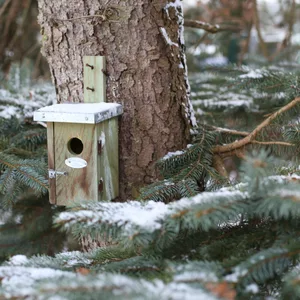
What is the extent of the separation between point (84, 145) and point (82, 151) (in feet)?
0.09

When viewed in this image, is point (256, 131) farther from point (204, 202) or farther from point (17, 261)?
point (17, 261)

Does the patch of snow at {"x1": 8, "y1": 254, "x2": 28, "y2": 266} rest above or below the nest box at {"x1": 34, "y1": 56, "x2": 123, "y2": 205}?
below

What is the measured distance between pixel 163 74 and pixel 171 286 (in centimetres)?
112

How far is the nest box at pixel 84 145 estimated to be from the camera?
169 centimetres

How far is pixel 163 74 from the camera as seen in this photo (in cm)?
187

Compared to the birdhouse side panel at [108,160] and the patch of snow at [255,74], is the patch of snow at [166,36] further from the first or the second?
the patch of snow at [255,74]

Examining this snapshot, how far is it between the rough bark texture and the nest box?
58 millimetres

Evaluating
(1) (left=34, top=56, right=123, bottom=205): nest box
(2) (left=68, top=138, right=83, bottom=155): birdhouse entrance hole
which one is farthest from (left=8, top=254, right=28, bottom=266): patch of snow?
(2) (left=68, top=138, right=83, bottom=155): birdhouse entrance hole

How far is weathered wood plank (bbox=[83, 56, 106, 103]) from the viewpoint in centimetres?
182

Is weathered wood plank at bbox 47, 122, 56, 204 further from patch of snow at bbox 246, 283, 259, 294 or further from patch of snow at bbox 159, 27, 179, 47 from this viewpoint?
patch of snow at bbox 246, 283, 259, 294

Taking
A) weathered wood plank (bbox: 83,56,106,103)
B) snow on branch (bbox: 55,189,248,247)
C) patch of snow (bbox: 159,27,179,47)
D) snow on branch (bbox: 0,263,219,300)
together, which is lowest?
snow on branch (bbox: 0,263,219,300)

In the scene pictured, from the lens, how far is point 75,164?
172cm

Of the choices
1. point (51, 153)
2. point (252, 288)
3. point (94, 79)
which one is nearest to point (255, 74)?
point (94, 79)

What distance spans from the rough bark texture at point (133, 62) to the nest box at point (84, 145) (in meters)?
0.06
